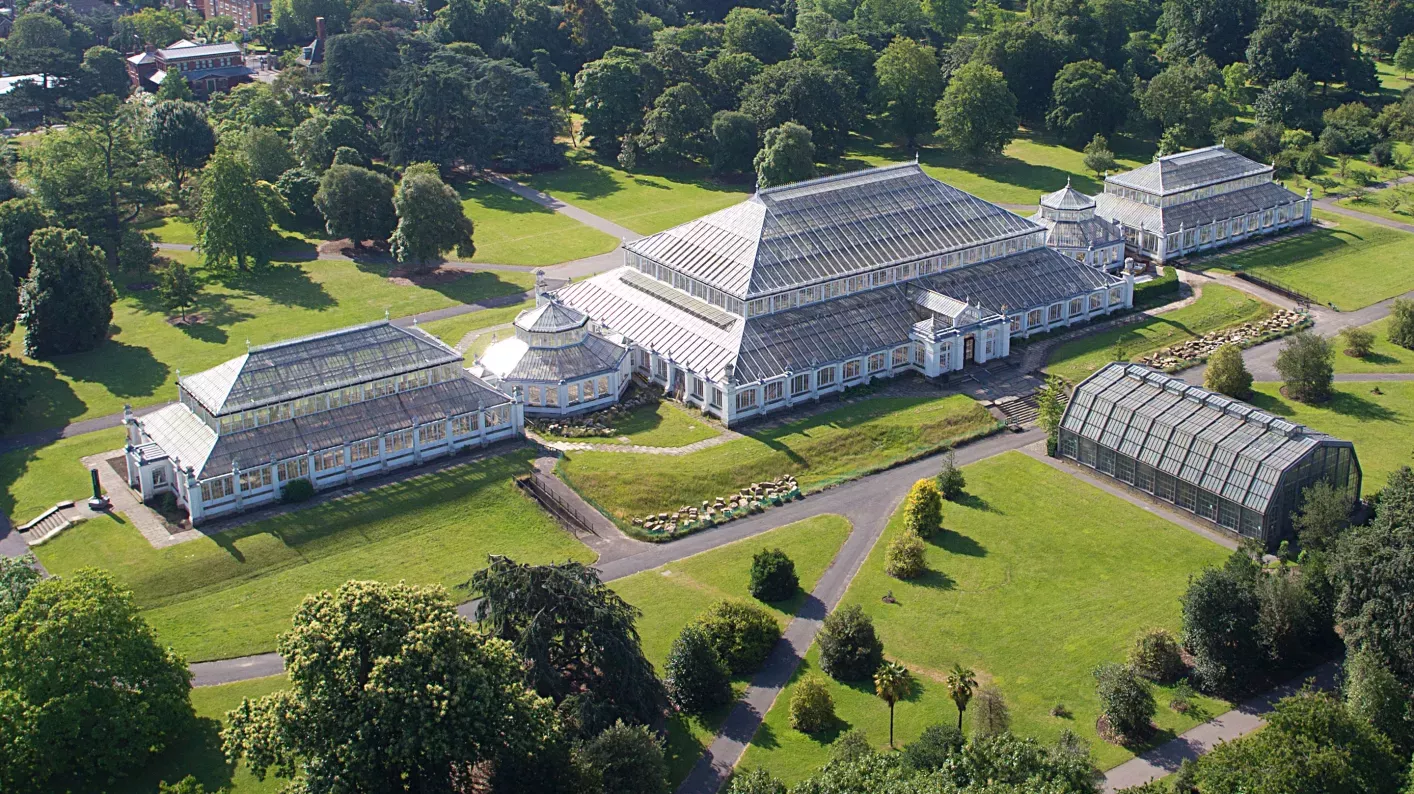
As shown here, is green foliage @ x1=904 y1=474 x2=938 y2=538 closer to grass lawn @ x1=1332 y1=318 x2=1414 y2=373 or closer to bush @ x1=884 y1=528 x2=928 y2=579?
bush @ x1=884 y1=528 x2=928 y2=579

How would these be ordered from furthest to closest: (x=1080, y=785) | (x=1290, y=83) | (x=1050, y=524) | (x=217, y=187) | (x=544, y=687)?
1. (x=1290, y=83)
2. (x=217, y=187)
3. (x=1050, y=524)
4. (x=544, y=687)
5. (x=1080, y=785)

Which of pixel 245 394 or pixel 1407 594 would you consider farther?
pixel 245 394

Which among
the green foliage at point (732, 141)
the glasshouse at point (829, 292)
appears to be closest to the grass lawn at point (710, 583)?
the glasshouse at point (829, 292)

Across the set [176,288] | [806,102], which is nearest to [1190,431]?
[176,288]

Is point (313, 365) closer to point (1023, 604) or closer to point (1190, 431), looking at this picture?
point (1023, 604)

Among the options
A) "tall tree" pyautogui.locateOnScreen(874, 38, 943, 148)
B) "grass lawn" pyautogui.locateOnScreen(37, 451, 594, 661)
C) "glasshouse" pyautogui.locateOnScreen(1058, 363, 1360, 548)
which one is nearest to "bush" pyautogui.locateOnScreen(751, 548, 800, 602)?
"grass lawn" pyautogui.locateOnScreen(37, 451, 594, 661)

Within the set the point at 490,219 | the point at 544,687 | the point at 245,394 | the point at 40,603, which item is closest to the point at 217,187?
the point at 490,219

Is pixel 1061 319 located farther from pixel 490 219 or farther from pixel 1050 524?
pixel 490 219
